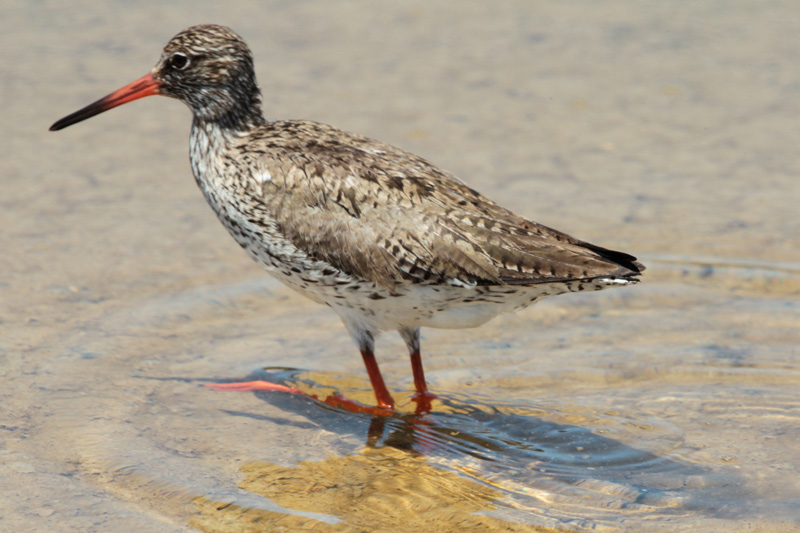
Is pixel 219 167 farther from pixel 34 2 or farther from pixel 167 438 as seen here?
pixel 34 2

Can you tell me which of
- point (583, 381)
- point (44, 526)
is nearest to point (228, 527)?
point (44, 526)

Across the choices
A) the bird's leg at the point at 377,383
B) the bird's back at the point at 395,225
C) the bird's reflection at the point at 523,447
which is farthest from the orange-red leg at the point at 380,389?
the bird's back at the point at 395,225

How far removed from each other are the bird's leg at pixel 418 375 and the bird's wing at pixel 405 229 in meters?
0.96

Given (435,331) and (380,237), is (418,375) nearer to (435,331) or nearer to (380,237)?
(435,331)

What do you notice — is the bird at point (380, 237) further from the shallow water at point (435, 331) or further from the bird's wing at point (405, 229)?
the shallow water at point (435, 331)

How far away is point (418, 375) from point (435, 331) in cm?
124

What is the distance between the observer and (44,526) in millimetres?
6301

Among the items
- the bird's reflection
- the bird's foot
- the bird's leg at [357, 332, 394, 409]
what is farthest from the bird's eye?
the bird's foot

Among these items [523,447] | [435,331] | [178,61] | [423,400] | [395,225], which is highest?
[178,61]

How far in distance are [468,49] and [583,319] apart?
5960mm

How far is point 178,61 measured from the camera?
8211 mm

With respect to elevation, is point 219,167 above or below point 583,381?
above

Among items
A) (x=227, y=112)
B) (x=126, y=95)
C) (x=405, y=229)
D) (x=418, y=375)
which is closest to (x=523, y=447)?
(x=418, y=375)

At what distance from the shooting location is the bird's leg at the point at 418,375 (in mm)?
8141
